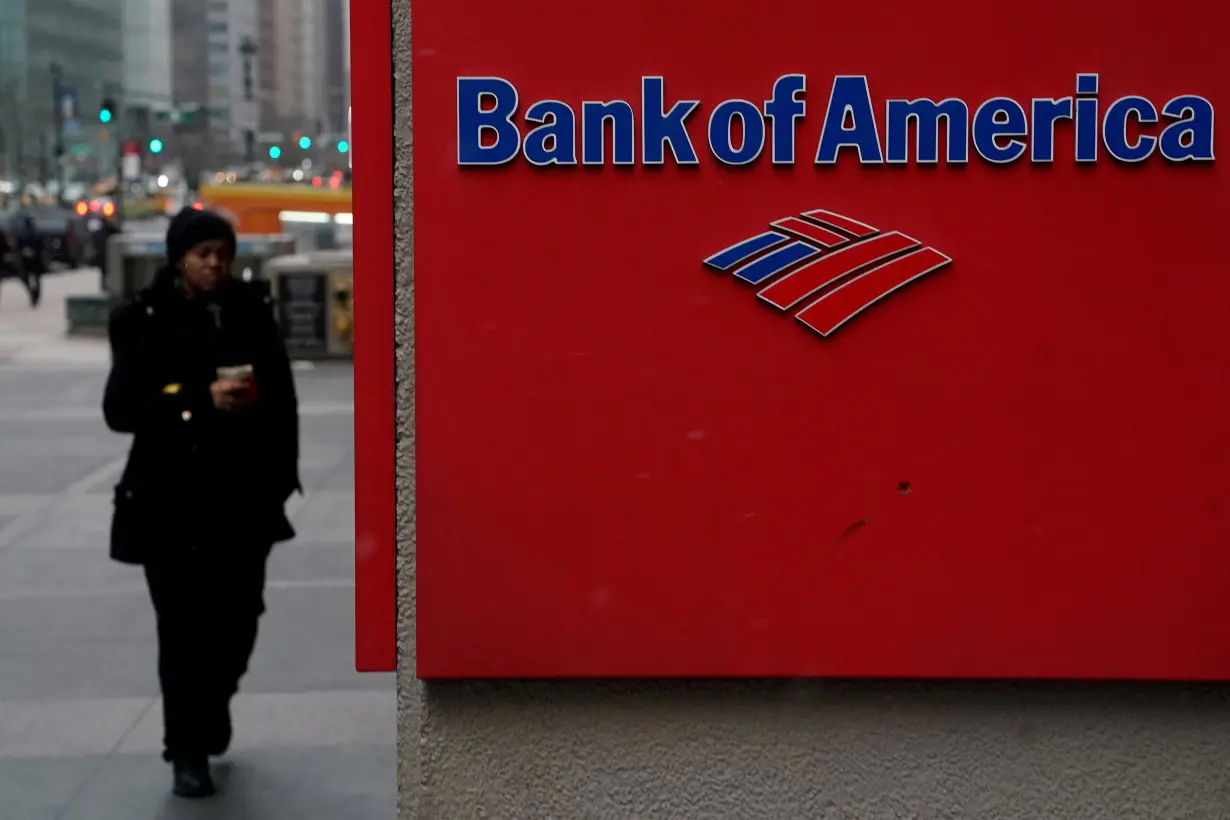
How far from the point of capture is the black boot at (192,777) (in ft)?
19.8

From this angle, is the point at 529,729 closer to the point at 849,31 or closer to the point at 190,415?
the point at 849,31

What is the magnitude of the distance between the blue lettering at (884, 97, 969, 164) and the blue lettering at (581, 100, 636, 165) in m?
0.47

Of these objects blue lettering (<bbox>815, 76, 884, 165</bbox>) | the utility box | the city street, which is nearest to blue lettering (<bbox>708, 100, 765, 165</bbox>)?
blue lettering (<bbox>815, 76, 884, 165</bbox>)

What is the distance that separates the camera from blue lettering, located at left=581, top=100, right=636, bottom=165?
3.49 meters

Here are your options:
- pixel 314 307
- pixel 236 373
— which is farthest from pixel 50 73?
pixel 236 373

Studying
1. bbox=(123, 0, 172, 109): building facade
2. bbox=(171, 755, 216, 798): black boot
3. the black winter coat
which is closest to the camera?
the black winter coat

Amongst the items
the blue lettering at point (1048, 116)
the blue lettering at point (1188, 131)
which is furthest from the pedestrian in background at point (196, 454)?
the blue lettering at point (1188, 131)

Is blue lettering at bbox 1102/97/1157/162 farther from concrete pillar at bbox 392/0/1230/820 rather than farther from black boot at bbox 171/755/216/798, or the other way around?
black boot at bbox 171/755/216/798

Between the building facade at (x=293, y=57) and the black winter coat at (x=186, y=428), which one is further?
the building facade at (x=293, y=57)

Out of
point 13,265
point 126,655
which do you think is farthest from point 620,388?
point 13,265

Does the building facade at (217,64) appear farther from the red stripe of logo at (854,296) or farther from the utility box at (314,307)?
the red stripe of logo at (854,296)

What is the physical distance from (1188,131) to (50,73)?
374ft

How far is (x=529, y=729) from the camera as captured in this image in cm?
369

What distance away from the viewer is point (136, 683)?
7.49 metres
